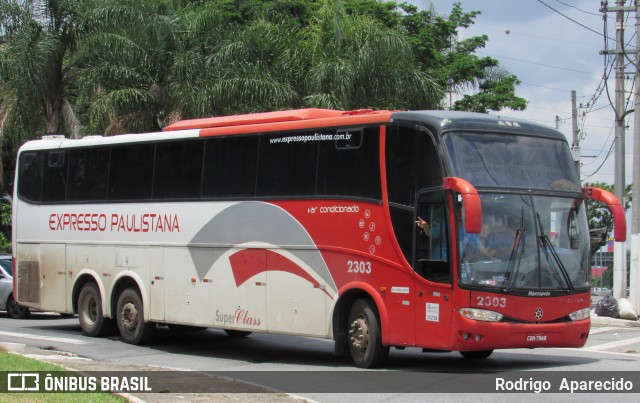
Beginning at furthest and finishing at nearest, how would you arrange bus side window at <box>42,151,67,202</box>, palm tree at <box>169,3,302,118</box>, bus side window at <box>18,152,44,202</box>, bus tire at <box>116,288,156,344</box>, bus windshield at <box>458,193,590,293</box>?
palm tree at <box>169,3,302,118</box> → bus side window at <box>18,152,44,202</box> → bus side window at <box>42,151,67,202</box> → bus tire at <box>116,288,156,344</box> → bus windshield at <box>458,193,590,293</box>

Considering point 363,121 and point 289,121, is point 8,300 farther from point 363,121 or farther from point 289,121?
point 363,121

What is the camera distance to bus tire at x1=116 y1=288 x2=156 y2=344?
1762 cm

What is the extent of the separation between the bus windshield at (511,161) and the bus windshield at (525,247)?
0.25 metres

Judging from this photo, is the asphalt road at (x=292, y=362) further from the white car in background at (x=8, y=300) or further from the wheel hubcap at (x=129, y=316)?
the white car in background at (x=8, y=300)

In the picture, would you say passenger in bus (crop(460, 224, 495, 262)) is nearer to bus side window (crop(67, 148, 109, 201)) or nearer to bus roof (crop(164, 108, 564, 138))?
bus roof (crop(164, 108, 564, 138))

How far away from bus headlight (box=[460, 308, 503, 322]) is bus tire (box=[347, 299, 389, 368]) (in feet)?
5.10

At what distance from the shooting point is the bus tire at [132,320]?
17.6m

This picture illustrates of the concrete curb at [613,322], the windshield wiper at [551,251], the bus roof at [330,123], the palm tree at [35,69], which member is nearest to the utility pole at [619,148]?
the concrete curb at [613,322]

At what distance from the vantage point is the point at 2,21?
1121 inches

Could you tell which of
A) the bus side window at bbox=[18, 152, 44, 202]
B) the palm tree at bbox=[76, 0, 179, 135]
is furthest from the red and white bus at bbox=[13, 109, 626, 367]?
the palm tree at bbox=[76, 0, 179, 135]

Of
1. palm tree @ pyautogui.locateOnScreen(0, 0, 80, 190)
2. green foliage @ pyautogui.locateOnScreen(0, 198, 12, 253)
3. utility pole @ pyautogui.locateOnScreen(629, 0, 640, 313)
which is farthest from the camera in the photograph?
green foliage @ pyautogui.locateOnScreen(0, 198, 12, 253)

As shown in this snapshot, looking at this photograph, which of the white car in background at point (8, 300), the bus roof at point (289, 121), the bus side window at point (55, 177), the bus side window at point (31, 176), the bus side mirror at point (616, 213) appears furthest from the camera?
the white car in background at point (8, 300)

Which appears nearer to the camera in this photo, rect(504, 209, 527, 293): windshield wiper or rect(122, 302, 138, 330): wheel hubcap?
rect(504, 209, 527, 293): windshield wiper

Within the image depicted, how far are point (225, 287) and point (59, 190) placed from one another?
553 centimetres
